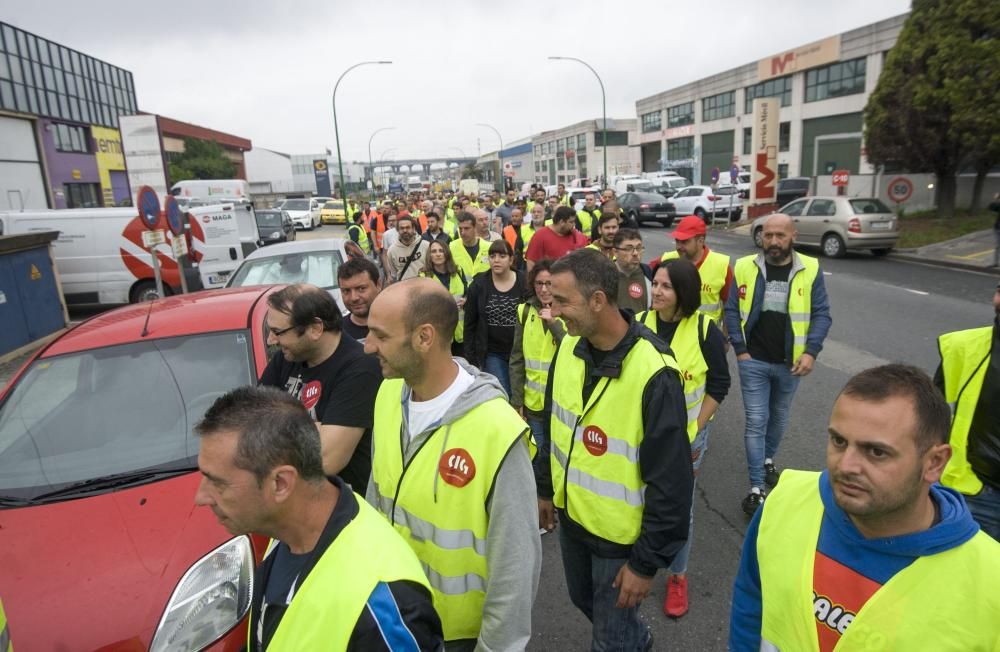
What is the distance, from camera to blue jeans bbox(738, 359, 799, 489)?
4.10 meters

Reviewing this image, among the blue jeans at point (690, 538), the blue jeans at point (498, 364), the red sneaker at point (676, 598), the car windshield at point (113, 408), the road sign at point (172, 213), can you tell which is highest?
the road sign at point (172, 213)

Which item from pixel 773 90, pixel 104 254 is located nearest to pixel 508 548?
pixel 104 254

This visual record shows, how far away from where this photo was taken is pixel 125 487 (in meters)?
2.71

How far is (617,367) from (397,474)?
2.85 feet

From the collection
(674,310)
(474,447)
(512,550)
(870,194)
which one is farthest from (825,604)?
(870,194)

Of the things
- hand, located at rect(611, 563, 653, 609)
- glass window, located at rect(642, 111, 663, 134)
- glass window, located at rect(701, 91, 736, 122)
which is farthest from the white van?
glass window, located at rect(642, 111, 663, 134)

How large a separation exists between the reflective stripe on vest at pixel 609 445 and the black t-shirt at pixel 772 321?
2.16m

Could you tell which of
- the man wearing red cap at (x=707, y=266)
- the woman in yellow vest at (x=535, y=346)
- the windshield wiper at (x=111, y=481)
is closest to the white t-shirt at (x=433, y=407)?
the windshield wiper at (x=111, y=481)

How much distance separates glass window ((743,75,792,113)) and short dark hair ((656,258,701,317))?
128ft

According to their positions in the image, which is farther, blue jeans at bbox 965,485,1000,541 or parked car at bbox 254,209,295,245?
parked car at bbox 254,209,295,245

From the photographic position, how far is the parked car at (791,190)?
25.9 metres

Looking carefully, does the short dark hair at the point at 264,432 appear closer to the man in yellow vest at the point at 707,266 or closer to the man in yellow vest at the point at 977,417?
the man in yellow vest at the point at 977,417

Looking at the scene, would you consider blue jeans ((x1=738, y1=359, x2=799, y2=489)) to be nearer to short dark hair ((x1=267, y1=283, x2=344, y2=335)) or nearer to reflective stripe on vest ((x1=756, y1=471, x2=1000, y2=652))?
reflective stripe on vest ((x1=756, y1=471, x2=1000, y2=652))

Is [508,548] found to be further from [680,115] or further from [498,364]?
[680,115]
